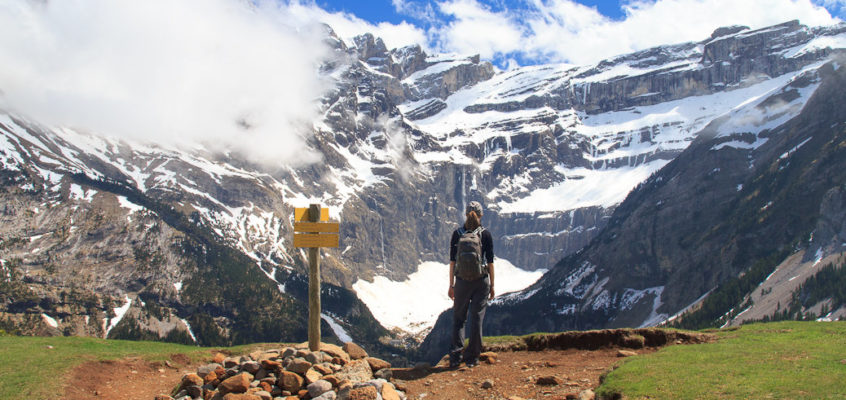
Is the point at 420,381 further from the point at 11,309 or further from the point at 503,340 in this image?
→ the point at 11,309

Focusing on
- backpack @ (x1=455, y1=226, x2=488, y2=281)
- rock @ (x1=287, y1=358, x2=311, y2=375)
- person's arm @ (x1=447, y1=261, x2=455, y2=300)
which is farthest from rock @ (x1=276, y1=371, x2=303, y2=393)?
backpack @ (x1=455, y1=226, x2=488, y2=281)

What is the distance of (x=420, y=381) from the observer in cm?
1723

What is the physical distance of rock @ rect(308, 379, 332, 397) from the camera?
15.7m

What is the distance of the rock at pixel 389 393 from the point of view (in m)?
15.0

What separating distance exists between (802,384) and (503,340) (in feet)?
41.1

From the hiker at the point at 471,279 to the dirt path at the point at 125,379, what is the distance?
11072 millimetres

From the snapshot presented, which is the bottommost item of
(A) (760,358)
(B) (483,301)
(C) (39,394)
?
(C) (39,394)

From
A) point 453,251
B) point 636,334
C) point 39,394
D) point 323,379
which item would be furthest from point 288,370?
point 636,334

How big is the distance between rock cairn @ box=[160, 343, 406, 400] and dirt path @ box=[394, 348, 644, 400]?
101 centimetres

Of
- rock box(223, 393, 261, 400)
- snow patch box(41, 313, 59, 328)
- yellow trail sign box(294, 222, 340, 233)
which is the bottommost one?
snow patch box(41, 313, 59, 328)

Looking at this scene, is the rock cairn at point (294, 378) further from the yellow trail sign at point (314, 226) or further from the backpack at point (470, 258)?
the yellow trail sign at point (314, 226)

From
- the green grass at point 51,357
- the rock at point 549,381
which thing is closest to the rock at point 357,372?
the rock at point 549,381

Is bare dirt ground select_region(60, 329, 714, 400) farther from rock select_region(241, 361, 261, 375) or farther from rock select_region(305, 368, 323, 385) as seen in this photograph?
rock select_region(241, 361, 261, 375)

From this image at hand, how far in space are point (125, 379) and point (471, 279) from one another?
48.8 ft
